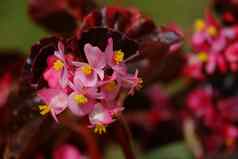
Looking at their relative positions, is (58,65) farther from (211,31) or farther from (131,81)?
(211,31)

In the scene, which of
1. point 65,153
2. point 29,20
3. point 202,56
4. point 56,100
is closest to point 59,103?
point 56,100

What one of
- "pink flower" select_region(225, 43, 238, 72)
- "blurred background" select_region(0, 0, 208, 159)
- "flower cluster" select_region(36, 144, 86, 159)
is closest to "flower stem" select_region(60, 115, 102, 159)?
"flower cluster" select_region(36, 144, 86, 159)

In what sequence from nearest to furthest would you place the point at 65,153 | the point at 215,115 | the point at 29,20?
the point at 65,153
the point at 215,115
the point at 29,20

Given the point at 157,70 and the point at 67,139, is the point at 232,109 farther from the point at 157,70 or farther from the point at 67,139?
the point at 67,139

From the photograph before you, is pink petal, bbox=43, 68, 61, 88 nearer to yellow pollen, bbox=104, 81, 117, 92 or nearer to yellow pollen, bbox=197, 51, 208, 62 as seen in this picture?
yellow pollen, bbox=104, 81, 117, 92

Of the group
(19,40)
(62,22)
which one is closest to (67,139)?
(62,22)

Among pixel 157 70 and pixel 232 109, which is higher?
pixel 157 70

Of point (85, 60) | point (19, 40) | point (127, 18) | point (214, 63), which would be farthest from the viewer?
point (19, 40)
